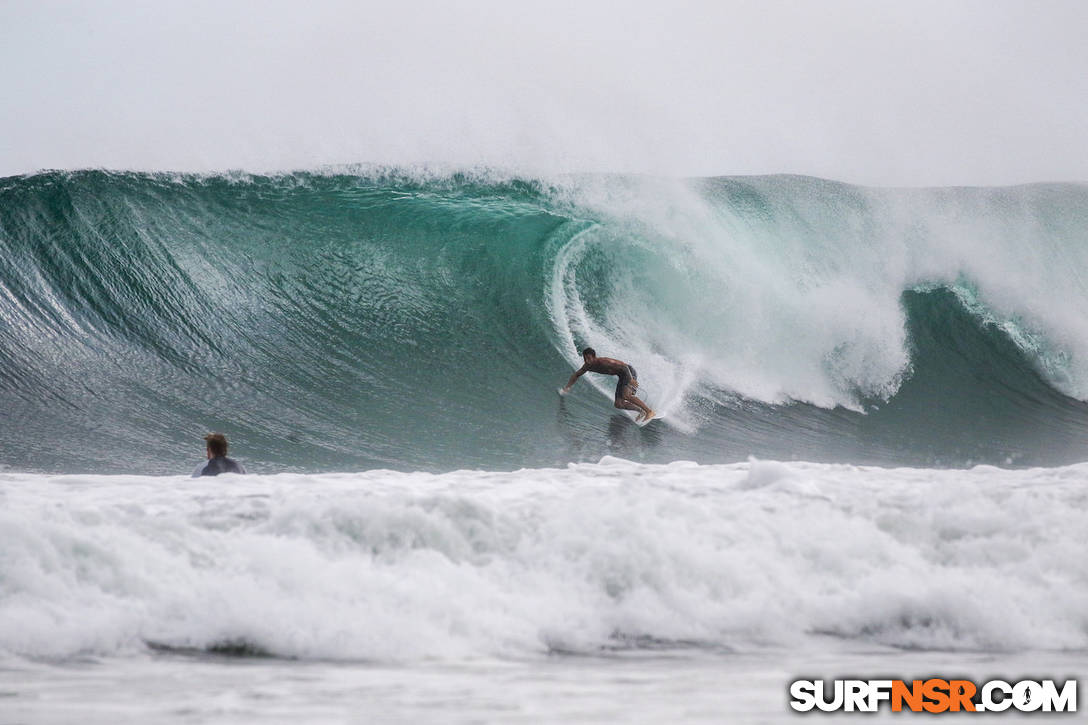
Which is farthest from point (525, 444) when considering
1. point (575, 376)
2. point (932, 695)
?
point (932, 695)

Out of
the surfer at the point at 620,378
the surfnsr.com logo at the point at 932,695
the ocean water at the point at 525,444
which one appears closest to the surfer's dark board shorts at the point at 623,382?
the surfer at the point at 620,378

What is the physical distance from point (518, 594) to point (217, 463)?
277 cm

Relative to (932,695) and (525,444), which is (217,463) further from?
(932,695)

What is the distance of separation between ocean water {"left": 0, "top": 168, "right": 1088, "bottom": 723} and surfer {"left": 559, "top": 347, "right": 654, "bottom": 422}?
21 cm

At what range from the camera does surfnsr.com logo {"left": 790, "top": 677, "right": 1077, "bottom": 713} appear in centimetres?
304

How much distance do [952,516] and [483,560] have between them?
6.95 ft

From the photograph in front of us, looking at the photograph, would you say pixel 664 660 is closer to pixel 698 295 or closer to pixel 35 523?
pixel 35 523

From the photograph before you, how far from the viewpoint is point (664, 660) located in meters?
3.63

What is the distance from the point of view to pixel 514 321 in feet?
37.0

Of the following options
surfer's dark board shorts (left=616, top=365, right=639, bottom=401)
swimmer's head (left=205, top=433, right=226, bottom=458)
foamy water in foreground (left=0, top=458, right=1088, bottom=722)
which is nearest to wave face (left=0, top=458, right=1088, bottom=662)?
foamy water in foreground (left=0, top=458, right=1088, bottom=722)

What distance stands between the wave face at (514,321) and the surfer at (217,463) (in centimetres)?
137

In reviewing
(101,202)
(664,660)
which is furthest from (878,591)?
(101,202)

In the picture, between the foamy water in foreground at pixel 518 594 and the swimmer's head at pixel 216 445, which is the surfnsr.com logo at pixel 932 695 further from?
the swimmer's head at pixel 216 445

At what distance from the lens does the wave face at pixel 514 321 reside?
8.91 meters
